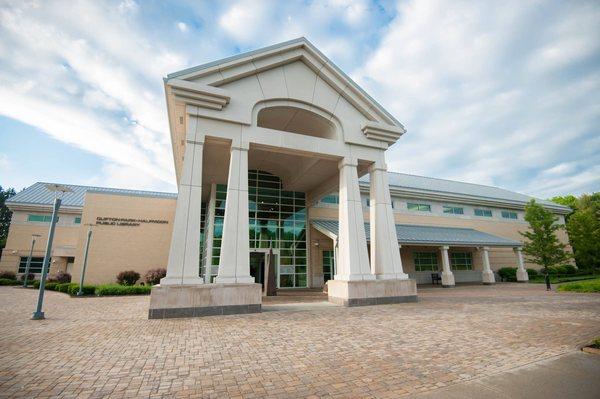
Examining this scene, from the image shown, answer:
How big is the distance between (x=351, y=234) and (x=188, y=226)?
693cm

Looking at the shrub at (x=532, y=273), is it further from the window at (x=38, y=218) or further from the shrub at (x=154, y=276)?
the window at (x=38, y=218)

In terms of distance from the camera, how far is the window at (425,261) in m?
25.9

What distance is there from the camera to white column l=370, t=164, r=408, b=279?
42.9 feet

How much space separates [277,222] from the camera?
2167 cm

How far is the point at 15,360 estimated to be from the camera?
190 inches

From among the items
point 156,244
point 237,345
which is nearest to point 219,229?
point 156,244

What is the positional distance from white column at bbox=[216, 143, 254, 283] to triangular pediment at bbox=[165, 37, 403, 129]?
107 inches

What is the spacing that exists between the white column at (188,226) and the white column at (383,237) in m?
7.88

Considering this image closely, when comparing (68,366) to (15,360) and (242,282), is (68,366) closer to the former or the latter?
(15,360)

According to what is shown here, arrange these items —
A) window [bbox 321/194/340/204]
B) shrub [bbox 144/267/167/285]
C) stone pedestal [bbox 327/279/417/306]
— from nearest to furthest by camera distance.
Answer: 1. stone pedestal [bbox 327/279/417/306]
2. shrub [bbox 144/267/167/285]
3. window [bbox 321/194/340/204]

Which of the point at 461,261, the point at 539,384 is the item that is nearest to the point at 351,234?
the point at 539,384

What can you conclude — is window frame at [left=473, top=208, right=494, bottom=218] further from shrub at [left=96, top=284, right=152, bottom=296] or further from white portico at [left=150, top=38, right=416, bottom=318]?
shrub at [left=96, top=284, right=152, bottom=296]

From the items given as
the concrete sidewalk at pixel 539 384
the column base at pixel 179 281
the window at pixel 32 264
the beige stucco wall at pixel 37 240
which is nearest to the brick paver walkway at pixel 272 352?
the concrete sidewalk at pixel 539 384

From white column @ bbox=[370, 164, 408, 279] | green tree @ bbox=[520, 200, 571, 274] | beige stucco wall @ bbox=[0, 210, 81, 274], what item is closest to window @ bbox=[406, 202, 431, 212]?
green tree @ bbox=[520, 200, 571, 274]
